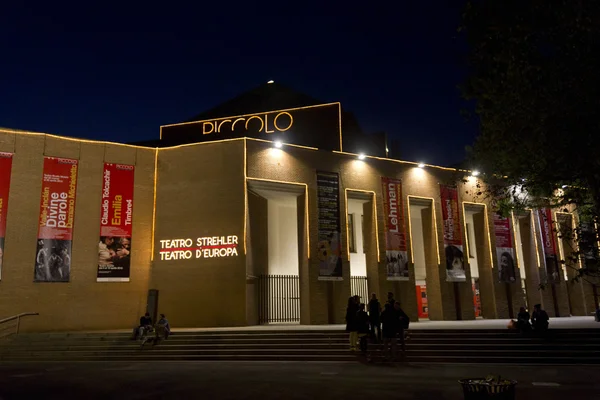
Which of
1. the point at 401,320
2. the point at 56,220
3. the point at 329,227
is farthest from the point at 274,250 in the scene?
the point at 401,320

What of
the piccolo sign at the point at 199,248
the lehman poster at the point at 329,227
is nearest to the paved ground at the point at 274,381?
the piccolo sign at the point at 199,248

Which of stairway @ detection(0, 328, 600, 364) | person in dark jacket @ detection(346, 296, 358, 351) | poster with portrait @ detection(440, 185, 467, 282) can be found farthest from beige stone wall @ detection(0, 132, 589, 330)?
person in dark jacket @ detection(346, 296, 358, 351)

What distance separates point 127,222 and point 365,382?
47.4 ft

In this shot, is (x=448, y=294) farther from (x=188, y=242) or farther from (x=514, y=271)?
(x=188, y=242)

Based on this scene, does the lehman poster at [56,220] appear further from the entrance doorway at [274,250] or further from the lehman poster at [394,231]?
the lehman poster at [394,231]

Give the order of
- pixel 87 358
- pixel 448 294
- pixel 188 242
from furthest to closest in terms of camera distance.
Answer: pixel 448 294 < pixel 188 242 < pixel 87 358

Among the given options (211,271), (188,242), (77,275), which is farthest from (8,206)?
(211,271)

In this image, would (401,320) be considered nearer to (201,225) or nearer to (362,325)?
(362,325)

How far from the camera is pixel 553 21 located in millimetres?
9227

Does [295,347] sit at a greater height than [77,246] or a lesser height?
lesser

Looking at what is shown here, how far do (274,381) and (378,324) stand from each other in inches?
183

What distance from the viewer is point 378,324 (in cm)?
1364

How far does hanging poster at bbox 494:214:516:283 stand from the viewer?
82.4ft

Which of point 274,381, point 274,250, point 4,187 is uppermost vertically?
point 4,187
